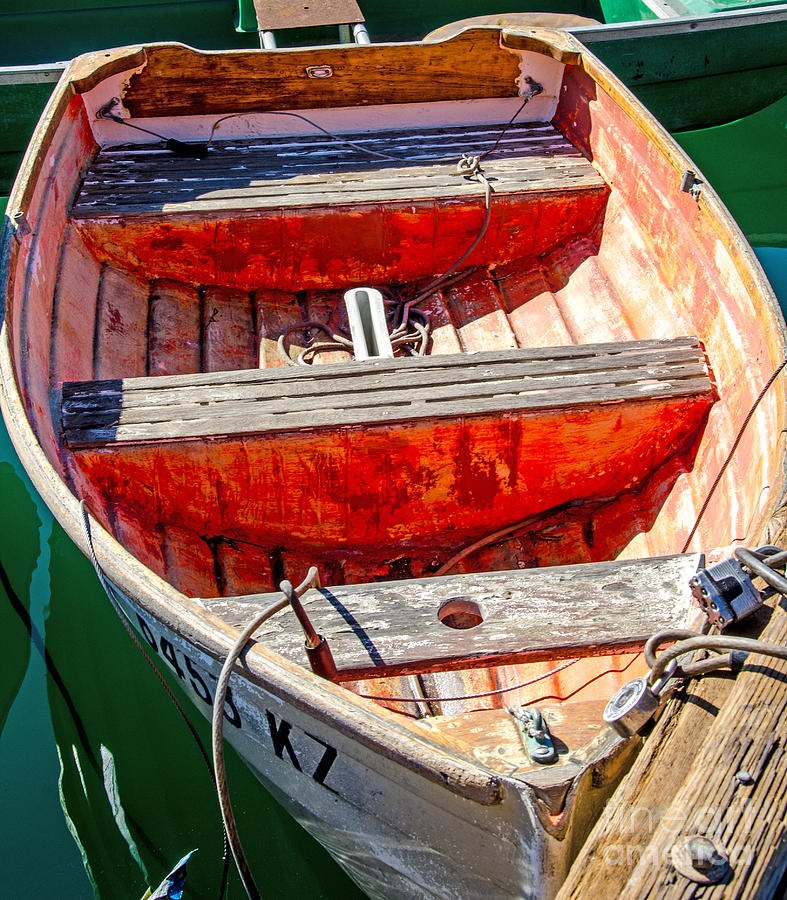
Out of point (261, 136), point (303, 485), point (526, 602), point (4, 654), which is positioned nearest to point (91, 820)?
point (4, 654)

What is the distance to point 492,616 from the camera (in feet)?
6.57

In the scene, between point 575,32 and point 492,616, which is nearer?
point 492,616

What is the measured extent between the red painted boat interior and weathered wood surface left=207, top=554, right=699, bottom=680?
36 centimetres

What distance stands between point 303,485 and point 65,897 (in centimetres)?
139

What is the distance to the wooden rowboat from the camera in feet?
6.06

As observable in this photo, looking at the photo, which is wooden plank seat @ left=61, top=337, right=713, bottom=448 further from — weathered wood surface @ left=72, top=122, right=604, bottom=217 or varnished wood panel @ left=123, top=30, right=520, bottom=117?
varnished wood panel @ left=123, top=30, right=520, bottom=117

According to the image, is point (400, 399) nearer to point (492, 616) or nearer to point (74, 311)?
point (492, 616)

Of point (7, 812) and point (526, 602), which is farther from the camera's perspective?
point (7, 812)

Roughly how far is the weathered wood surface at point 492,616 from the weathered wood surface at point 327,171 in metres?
2.22

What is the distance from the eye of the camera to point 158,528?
284 cm

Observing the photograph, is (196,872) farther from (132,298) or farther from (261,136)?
(261,136)

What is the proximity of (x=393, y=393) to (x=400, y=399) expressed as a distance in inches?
1.6

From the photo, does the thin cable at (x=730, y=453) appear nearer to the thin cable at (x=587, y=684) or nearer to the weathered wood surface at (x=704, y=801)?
the thin cable at (x=587, y=684)

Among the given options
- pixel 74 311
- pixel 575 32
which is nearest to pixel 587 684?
pixel 74 311
